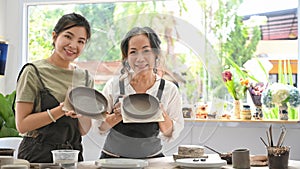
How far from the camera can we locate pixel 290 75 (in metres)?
3.99

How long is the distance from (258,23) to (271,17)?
0.11m

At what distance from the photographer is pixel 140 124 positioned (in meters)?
2.44

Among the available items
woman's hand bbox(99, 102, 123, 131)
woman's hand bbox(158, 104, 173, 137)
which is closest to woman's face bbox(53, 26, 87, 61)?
woman's hand bbox(99, 102, 123, 131)

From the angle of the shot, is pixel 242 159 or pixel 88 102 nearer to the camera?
pixel 242 159

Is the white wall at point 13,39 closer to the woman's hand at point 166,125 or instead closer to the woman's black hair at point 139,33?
the woman's black hair at point 139,33

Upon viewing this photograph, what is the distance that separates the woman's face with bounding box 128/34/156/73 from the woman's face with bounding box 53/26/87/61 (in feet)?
0.87

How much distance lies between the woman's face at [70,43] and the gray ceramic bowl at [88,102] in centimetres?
22

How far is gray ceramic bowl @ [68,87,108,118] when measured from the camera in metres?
2.40

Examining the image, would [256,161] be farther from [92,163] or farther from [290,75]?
[290,75]

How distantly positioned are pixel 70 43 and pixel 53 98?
288 millimetres

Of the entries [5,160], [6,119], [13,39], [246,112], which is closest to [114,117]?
[5,160]

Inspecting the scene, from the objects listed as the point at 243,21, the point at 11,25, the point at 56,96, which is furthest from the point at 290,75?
the point at 11,25

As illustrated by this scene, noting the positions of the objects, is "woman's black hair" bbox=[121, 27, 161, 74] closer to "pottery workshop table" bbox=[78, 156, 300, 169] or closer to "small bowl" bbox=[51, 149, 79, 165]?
"pottery workshop table" bbox=[78, 156, 300, 169]

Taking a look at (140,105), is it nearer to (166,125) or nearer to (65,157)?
(166,125)
